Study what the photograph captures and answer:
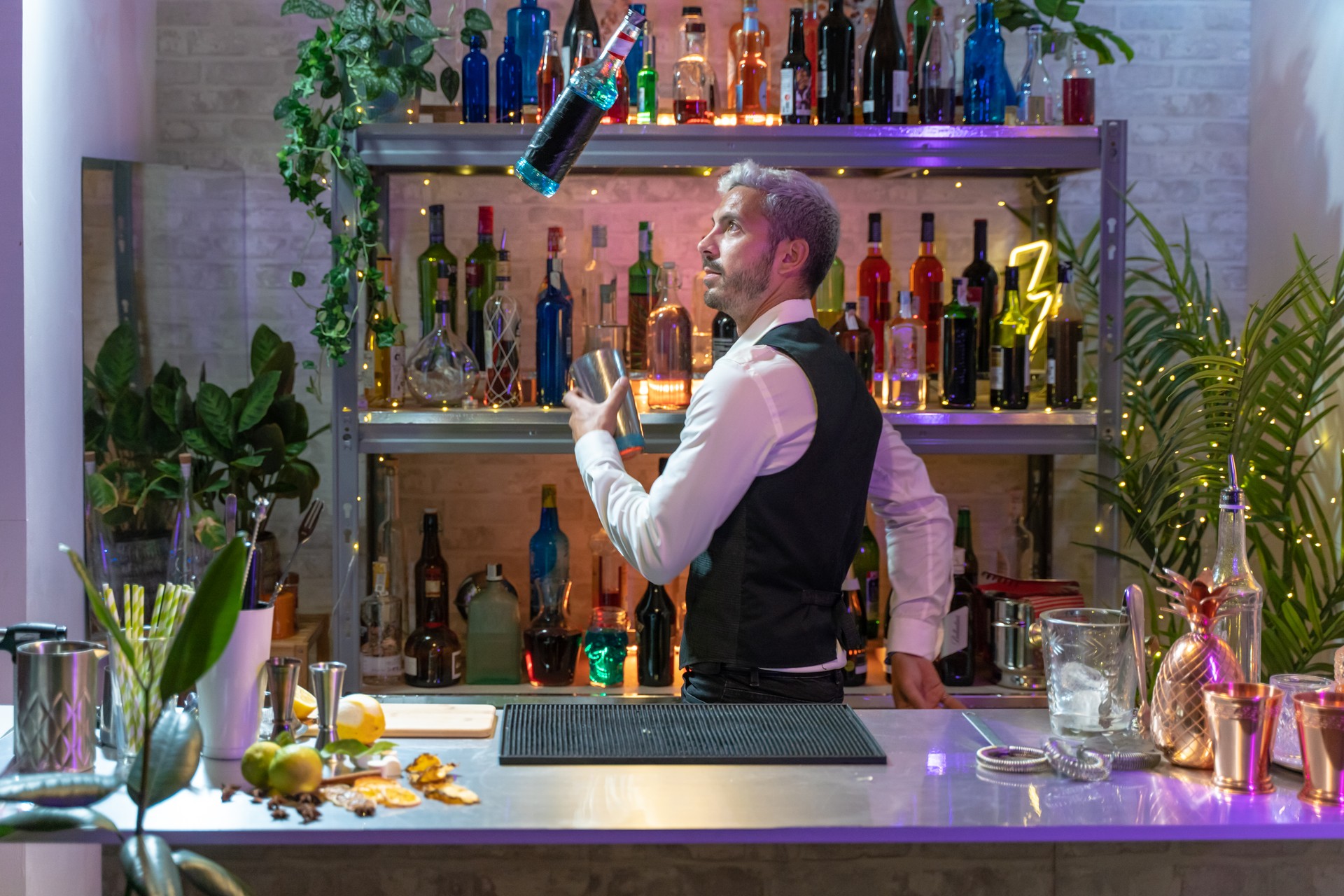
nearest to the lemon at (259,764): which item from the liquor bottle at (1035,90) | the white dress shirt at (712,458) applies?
the white dress shirt at (712,458)

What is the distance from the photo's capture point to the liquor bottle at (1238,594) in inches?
58.6

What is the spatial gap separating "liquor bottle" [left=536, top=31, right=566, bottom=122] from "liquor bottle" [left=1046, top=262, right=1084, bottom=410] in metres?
1.17

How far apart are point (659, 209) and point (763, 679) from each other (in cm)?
157

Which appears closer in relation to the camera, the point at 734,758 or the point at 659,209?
the point at 734,758

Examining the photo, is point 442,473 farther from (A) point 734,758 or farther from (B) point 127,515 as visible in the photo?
(A) point 734,758

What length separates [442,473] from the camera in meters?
3.30

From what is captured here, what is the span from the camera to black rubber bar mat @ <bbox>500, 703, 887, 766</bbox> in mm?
1480

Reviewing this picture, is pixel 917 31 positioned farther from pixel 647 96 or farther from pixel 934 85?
pixel 647 96

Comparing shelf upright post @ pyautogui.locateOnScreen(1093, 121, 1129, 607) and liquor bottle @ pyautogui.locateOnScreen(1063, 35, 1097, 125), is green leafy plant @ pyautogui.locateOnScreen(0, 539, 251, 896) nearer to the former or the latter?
shelf upright post @ pyautogui.locateOnScreen(1093, 121, 1129, 607)

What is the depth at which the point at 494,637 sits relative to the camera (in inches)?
116

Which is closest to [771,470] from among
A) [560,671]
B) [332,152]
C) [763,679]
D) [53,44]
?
[763,679]

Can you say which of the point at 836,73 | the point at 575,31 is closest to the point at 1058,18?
the point at 836,73

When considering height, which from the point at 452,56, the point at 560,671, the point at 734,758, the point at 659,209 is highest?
the point at 452,56

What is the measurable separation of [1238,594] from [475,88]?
1.99 meters
